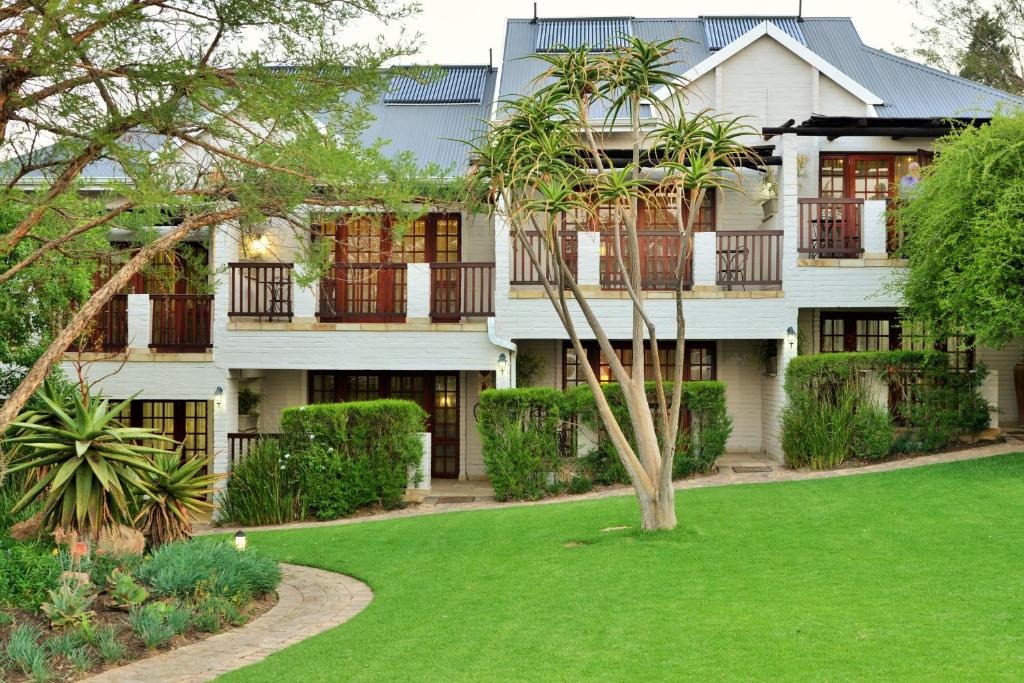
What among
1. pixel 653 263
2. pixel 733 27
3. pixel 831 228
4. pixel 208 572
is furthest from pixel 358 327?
pixel 733 27

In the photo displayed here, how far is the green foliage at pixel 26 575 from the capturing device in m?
9.02

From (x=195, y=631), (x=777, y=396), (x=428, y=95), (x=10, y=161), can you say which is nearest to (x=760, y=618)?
(x=195, y=631)

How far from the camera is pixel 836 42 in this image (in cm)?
2214

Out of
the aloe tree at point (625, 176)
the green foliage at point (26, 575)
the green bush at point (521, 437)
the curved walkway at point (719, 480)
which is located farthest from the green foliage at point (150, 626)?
the green bush at point (521, 437)

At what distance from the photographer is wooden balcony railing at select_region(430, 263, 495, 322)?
17.4 metres

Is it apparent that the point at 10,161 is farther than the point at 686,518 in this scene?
No

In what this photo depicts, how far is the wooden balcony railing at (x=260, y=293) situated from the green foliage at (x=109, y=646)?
923cm

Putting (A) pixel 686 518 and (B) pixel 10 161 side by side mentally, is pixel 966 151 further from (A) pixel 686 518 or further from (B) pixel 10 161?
(B) pixel 10 161

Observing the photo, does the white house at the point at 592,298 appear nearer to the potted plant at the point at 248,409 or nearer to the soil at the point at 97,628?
the potted plant at the point at 248,409

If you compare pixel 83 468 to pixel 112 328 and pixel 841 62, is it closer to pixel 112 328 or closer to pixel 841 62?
pixel 112 328

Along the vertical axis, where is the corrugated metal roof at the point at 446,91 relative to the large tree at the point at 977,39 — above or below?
below

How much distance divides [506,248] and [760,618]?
1009cm

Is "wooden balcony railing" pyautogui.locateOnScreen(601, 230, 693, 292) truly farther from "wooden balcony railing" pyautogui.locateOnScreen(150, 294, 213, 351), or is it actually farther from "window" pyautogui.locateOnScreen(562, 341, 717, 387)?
"wooden balcony railing" pyautogui.locateOnScreen(150, 294, 213, 351)

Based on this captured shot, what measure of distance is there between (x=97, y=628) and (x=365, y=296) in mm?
10513
